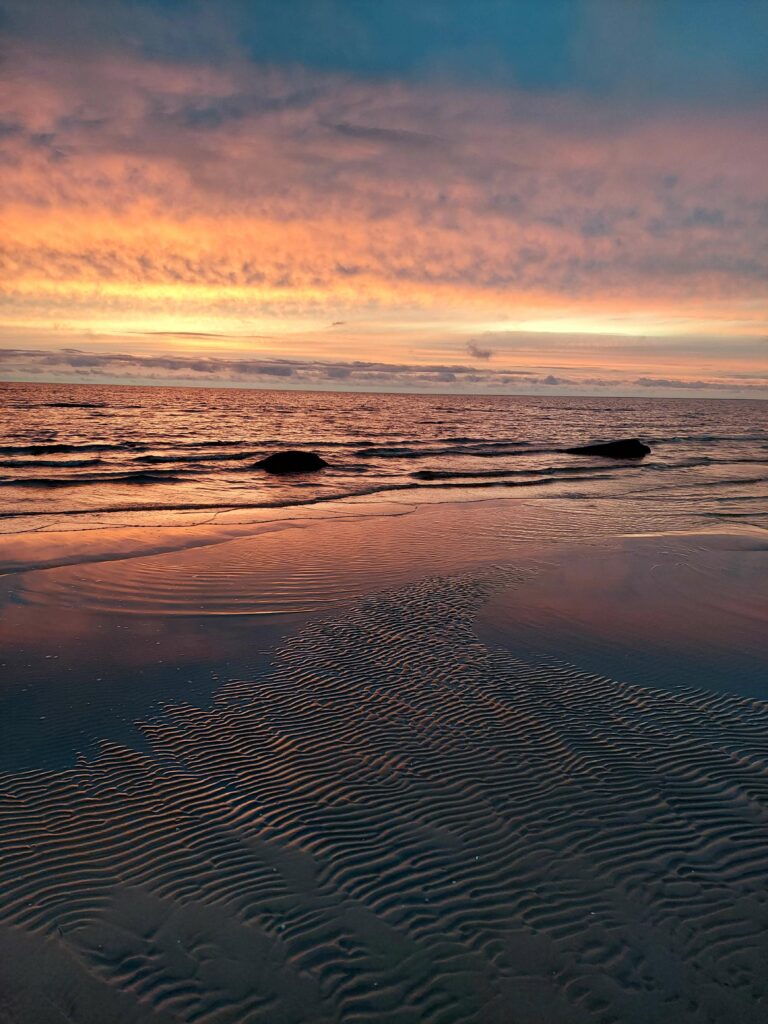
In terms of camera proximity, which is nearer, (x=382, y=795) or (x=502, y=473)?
(x=382, y=795)

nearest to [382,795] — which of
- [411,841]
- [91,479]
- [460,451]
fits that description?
[411,841]

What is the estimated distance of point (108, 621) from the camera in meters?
10.7

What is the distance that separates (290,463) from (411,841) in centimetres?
2795

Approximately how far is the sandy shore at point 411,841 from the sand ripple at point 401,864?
0.02 m

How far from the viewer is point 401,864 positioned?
525 centimetres

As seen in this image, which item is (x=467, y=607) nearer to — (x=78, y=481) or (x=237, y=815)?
(x=237, y=815)

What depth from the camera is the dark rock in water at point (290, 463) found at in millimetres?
32281

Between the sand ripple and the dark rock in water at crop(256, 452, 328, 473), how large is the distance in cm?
2469

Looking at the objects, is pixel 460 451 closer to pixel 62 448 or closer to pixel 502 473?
pixel 502 473

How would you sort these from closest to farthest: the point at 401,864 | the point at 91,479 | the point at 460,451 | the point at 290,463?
the point at 401,864 < the point at 91,479 < the point at 290,463 < the point at 460,451

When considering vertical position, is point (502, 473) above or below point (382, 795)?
above

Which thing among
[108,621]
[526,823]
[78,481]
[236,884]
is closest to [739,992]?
[526,823]

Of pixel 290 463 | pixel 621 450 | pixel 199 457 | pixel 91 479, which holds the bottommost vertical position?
pixel 91 479

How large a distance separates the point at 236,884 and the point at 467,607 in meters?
7.12
